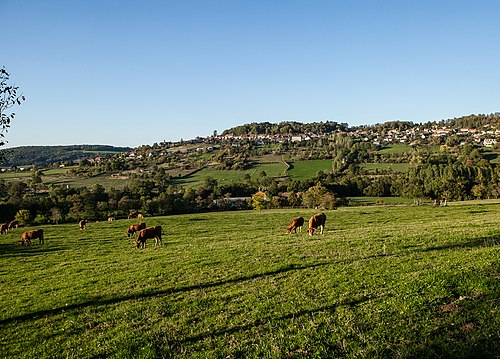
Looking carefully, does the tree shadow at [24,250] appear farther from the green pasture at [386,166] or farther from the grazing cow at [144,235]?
the green pasture at [386,166]

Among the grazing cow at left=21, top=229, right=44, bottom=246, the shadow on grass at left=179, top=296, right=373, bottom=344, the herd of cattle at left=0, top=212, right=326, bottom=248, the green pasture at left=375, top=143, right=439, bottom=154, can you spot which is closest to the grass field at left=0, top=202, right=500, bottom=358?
the shadow on grass at left=179, top=296, right=373, bottom=344

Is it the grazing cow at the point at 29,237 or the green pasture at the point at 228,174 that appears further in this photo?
the green pasture at the point at 228,174

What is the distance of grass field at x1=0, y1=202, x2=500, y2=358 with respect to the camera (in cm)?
761

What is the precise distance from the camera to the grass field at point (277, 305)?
7.61 metres

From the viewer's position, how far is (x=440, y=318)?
26.3ft

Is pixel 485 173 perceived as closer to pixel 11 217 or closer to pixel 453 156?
pixel 453 156

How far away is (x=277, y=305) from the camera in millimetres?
10453

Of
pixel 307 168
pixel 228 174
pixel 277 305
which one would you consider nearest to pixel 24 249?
pixel 277 305

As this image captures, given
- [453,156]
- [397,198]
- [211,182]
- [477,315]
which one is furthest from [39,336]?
[453,156]

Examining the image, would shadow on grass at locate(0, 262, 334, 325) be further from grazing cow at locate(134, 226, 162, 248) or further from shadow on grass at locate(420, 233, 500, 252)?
grazing cow at locate(134, 226, 162, 248)

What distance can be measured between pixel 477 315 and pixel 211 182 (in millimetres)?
114936

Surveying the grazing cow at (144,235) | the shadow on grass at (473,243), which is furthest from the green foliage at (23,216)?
the shadow on grass at (473,243)

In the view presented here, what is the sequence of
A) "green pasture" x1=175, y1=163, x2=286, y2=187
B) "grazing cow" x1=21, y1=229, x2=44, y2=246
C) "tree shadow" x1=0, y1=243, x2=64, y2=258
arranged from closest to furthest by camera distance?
1. "tree shadow" x1=0, y1=243, x2=64, y2=258
2. "grazing cow" x1=21, y1=229, x2=44, y2=246
3. "green pasture" x1=175, y1=163, x2=286, y2=187

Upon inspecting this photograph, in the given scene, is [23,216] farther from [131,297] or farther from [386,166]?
[386,166]
